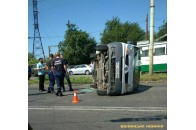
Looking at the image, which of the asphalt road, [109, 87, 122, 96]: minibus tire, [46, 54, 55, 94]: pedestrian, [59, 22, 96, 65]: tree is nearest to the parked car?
[59, 22, 96, 65]: tree

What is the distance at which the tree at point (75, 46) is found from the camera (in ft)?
163

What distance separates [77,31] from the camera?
51.6 m

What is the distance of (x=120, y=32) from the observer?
179ft

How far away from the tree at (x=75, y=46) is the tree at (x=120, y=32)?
4101 millimetres

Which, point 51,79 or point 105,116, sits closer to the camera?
point 105,116

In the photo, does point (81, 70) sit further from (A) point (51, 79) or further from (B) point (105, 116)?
(B) point (105, 116)

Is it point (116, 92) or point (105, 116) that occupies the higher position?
point (116, 92)

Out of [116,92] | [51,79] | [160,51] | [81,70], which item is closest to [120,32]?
[81,70]

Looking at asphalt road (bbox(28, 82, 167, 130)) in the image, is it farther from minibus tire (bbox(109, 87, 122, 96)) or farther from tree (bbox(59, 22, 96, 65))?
tree (bbox(59, 22, 96, 65))

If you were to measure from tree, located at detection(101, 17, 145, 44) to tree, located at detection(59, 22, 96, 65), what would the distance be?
4.10m

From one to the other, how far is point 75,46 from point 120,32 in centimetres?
963
